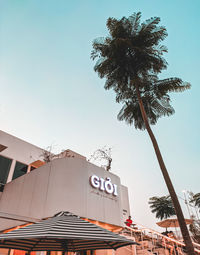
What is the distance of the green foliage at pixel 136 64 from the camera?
8539 mm

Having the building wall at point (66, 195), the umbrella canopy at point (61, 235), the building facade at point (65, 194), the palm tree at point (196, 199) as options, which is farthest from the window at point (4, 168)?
the palm tree at point (196, 199)

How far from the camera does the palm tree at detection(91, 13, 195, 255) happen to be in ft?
28.0

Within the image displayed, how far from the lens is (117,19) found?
348 inches

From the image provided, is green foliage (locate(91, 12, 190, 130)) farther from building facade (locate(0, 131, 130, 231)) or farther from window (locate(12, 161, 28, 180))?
window (locate(12, 161, 28, 180))

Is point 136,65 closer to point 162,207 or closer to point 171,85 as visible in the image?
point 171,85

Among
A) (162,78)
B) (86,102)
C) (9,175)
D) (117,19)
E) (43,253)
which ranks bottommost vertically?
(43,253)

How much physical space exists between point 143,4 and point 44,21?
678 centimetres

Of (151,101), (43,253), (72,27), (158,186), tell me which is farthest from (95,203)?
(158,186)

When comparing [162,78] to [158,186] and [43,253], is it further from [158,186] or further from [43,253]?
[158,186]

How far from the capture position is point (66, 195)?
283 inches

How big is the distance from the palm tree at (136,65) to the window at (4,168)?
808 centimetres

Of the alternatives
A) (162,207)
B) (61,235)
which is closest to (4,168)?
(61,235)

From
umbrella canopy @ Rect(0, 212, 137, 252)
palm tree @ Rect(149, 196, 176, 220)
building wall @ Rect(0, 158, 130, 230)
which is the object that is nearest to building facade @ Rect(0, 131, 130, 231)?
building wall @ Rect(0, 158, 130, 230)

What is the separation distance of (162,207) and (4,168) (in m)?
26.3
